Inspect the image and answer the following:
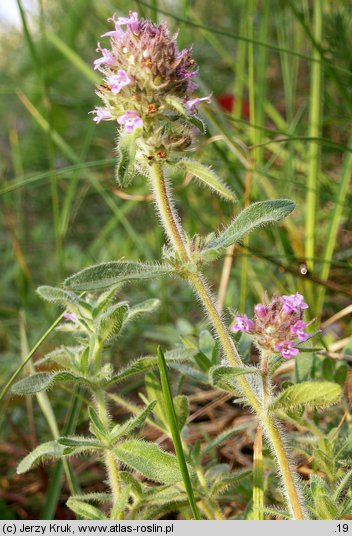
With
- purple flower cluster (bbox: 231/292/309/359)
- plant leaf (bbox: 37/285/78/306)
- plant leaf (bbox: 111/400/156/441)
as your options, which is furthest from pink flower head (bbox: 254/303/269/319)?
plant leaf (bbox: 37/285/78/306)

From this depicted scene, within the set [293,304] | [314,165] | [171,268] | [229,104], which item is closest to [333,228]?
[314,165]

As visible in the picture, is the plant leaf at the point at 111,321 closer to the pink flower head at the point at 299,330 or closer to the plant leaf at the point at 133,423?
the plant leaf at the point at 133,423

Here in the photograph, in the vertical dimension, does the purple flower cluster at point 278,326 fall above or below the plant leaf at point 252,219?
below

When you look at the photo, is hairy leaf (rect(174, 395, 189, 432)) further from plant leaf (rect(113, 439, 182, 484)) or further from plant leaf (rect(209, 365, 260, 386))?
plant leaf (rect(209, 365, 260, 386))

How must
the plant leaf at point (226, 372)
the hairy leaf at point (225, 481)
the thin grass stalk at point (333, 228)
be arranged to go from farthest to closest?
the thin grass stalk at point (333, 228)
the hairy leaf at point (225, 481)
the plant leaf at point (226, 372)

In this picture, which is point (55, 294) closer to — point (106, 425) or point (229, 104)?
point (106, 425)

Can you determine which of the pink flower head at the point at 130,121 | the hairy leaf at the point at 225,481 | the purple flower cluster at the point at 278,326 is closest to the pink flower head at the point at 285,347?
the purple flower cluster at the point at 278,326
